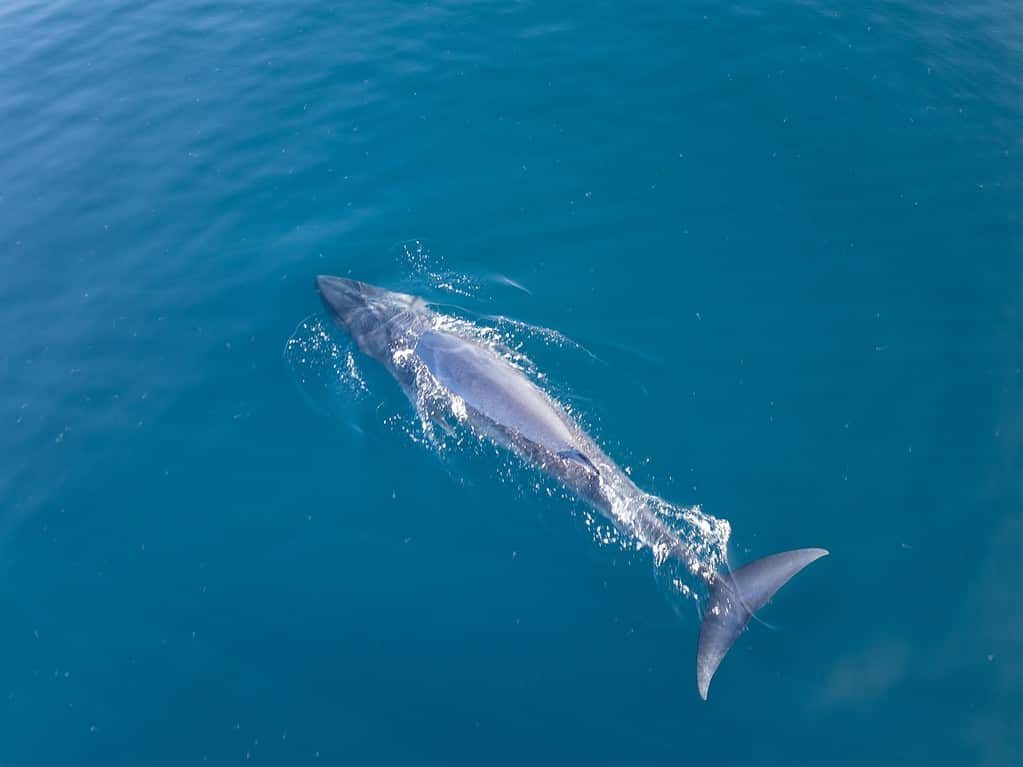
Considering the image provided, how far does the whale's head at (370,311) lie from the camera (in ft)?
69.5

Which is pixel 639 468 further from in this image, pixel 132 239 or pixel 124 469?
pixel 132 239

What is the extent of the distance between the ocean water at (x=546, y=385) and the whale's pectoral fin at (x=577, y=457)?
1.17m

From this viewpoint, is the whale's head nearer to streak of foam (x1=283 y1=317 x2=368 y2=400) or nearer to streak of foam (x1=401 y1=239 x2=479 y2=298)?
streak of foam (x1=283 y1=317 x2=368 y2=400)

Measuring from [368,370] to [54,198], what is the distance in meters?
16.0

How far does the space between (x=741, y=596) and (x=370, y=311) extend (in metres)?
13.4

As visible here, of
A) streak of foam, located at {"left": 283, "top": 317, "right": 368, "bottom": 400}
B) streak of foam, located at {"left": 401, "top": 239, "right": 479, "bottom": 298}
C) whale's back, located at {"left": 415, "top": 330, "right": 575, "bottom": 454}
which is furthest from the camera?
streak of foam, located at {"left": 401, "top": 239, "right": 479, "bottom": 298}

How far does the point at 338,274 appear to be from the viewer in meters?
23.3

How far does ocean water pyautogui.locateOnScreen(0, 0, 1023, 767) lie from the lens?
49.4ft

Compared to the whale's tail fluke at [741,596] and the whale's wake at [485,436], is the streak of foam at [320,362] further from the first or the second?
the whale's tail fluke at [741,596]

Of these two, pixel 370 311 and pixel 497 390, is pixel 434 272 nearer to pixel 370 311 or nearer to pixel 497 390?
pixel 370 311

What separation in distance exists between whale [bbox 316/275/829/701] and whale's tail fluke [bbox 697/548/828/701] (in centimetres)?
2

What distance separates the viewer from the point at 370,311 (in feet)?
71.2

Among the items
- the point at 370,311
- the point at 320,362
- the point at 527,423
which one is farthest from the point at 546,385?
the point at 320,362

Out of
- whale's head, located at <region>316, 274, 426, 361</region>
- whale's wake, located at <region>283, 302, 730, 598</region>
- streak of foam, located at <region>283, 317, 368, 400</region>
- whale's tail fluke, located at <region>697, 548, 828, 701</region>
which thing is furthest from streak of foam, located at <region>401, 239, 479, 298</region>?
whale's tail fluke, located at <region>697, 548, 828, 701</region>
